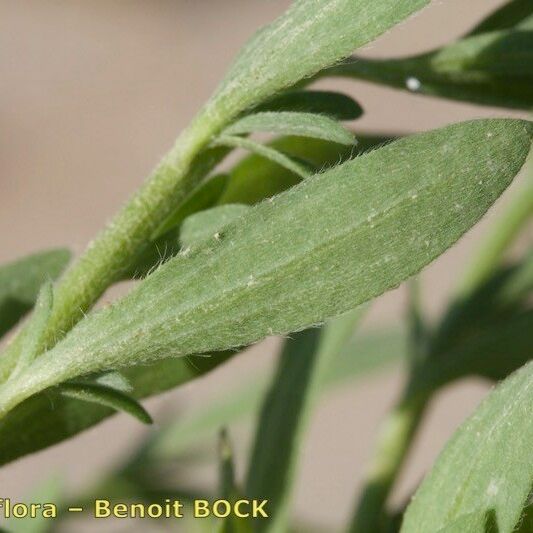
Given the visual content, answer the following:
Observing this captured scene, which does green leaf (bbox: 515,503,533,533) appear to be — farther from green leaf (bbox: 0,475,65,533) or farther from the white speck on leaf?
green leaf (bbox: 0,475,65,533)

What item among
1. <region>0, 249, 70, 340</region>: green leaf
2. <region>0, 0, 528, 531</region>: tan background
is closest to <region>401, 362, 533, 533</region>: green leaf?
<region>0, 249, 70, 340</region>: green leaf

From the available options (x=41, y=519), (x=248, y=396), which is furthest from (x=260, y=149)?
(x=248, y=396)

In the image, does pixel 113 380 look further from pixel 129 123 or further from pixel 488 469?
pixel 129 123

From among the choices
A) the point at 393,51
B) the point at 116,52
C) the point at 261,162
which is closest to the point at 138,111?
the point at 116,52

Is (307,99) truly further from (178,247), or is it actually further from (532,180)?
(532,180)

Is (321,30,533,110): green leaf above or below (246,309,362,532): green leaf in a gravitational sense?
above

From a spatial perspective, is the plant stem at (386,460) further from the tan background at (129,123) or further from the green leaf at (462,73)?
the tan background at (129,123)
